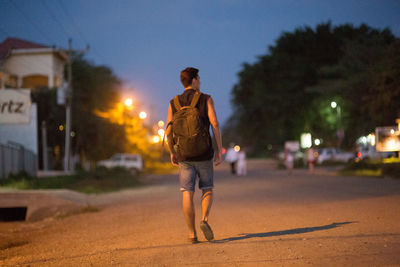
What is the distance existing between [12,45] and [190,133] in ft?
101

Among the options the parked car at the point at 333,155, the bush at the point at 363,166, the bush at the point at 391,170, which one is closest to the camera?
the bush at the point at 391,170

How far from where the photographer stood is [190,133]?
546 cm

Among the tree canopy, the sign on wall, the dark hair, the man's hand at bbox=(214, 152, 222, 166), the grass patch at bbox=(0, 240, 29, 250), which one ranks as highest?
the tree canopy

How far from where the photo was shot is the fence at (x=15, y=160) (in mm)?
18128

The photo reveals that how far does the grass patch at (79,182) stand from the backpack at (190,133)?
408 inches

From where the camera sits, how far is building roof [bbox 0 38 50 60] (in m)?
28.8

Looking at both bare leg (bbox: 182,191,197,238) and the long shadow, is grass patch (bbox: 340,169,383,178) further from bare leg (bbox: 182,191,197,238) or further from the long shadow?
bare leg (bbox: 182,191,197,238)

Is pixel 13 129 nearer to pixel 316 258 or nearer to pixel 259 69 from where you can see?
pixel 316 258

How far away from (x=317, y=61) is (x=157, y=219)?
41486mm

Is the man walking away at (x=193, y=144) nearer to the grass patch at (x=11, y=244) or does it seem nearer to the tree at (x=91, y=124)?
the grass patch at (x=11, y=244)

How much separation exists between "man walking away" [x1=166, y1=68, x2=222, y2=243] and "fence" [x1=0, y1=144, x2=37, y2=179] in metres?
14.1

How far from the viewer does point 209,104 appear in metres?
5.65

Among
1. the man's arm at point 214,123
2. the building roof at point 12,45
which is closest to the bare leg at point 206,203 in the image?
the man's arm at point 214,123

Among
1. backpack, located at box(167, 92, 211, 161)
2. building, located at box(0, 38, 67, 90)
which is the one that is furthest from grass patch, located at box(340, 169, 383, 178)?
building, located at box(0, 38, 67, 90)
